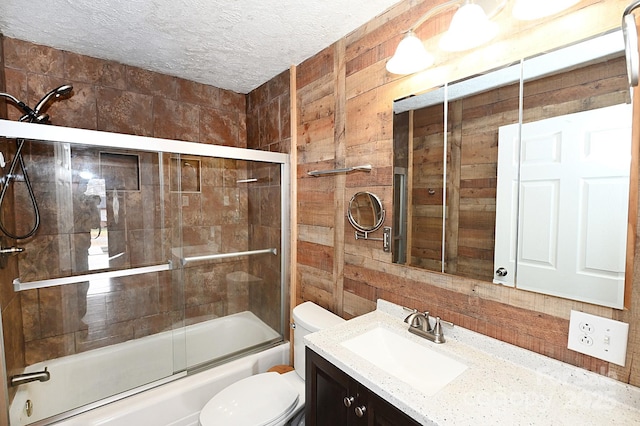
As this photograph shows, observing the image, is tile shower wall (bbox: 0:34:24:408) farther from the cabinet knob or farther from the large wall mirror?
the large wall mirror

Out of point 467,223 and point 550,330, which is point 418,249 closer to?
point 467,223

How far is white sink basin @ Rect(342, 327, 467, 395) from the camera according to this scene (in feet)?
3.62

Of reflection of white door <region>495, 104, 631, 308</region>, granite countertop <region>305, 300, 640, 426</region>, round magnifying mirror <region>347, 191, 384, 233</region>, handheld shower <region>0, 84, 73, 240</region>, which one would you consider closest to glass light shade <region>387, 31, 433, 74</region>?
reflection of white door <region>495, 104, 631, 308</region>

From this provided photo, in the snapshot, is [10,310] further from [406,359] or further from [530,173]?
[530,173]

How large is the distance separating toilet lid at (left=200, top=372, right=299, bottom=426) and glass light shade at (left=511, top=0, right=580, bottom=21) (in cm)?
197

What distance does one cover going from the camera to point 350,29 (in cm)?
167

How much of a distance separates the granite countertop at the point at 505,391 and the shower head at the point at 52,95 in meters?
2.19

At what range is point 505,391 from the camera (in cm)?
90

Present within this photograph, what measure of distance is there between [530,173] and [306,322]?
1358 millimetres

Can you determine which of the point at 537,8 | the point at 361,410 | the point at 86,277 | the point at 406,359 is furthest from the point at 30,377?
the point at 537,8

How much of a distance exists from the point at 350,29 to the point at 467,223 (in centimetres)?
130

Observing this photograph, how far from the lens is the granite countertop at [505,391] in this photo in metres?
0.80

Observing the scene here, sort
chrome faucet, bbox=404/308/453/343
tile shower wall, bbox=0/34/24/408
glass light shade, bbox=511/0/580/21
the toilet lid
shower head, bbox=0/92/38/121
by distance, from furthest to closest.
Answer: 1. shower head, bbox=0/92/38/121
2. tile shower wall, bbox=0/34/24/408
3. the toilet lid
4. chrome faucet, bbox=404/308/453/343
5. glass light shade, bbox=511/0/580/21

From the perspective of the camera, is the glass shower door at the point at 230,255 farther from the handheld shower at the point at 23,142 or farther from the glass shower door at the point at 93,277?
the handheld shower at the point at 23,142
